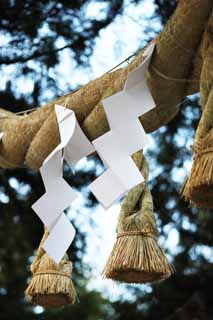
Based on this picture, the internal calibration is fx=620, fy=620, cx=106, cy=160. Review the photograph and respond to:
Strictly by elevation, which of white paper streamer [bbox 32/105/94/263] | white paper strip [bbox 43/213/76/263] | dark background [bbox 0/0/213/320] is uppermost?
white paper streamer [bbox 32/105/94/263]

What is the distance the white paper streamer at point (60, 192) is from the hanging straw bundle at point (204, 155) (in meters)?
0.25

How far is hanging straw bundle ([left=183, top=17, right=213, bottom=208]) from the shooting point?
1.79 ft

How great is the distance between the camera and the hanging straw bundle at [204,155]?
1.79 feet

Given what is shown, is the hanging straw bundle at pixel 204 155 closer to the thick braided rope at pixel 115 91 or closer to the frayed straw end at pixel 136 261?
the thick braided rope at pixel 115 91

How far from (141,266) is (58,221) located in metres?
0.13

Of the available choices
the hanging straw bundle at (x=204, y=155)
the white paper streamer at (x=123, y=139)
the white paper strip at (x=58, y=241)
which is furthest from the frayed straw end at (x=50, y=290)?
the hanging straw bundle at (x=204, y=155)

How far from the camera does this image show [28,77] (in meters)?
2.08

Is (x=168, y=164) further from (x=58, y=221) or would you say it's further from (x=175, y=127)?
(x=58, y=221)

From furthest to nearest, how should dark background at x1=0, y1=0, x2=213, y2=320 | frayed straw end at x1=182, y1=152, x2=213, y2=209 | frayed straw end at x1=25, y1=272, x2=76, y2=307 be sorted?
dark background at x1=0, y1=0, x2=213, y2=320
frayed straw end at x1=25, y1=272, x2=76, y2=307
frayed straw end at x1=182, y1=152, x2=213, y2=209

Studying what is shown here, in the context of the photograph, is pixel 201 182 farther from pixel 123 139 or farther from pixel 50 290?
pixel 50 290

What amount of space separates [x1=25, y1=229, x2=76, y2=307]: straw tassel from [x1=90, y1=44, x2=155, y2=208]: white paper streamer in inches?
11.4

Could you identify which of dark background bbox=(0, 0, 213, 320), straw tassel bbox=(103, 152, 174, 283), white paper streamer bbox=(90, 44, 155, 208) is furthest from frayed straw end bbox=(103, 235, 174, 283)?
dark background bbox=(0, 0, 213, 320)

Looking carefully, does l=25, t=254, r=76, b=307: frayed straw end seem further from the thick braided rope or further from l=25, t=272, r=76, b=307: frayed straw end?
the thick braided rope

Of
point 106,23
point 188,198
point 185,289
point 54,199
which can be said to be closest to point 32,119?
point 54,199
